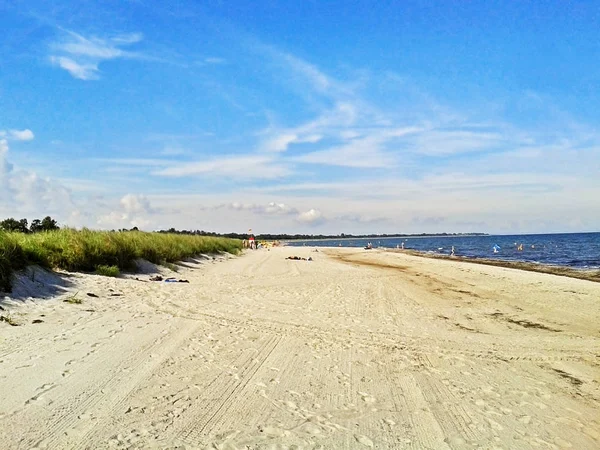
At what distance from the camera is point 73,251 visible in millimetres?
12844

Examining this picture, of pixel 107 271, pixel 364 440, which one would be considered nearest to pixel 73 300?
pixel 107 271

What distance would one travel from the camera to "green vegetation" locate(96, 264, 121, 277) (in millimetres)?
13250

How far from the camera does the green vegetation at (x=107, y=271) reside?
43.5 feet

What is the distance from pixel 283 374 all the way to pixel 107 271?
9445 mm

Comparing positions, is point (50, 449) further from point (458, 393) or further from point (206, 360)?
point (458, 393)

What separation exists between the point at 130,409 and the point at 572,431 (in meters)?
Answer: 4.36

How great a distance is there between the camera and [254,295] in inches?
492

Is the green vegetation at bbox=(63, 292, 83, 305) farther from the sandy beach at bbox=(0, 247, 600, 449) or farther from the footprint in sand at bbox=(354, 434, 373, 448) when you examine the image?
the footprint in sand at bbox=(354, 434, 373, 448)

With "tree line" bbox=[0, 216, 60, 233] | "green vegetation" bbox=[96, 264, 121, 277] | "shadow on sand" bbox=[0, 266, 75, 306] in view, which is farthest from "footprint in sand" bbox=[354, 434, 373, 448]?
"tree line" bbox=[0, 216, 60, 233]

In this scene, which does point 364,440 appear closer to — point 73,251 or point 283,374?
point 283,374

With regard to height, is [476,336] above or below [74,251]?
below

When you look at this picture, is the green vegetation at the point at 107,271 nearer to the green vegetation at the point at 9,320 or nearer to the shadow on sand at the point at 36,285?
the shadow on sand at the point at 36,285

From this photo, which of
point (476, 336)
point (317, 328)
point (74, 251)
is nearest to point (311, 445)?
point (317, 328)

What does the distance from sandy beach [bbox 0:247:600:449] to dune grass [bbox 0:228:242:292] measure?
61 centimetres
